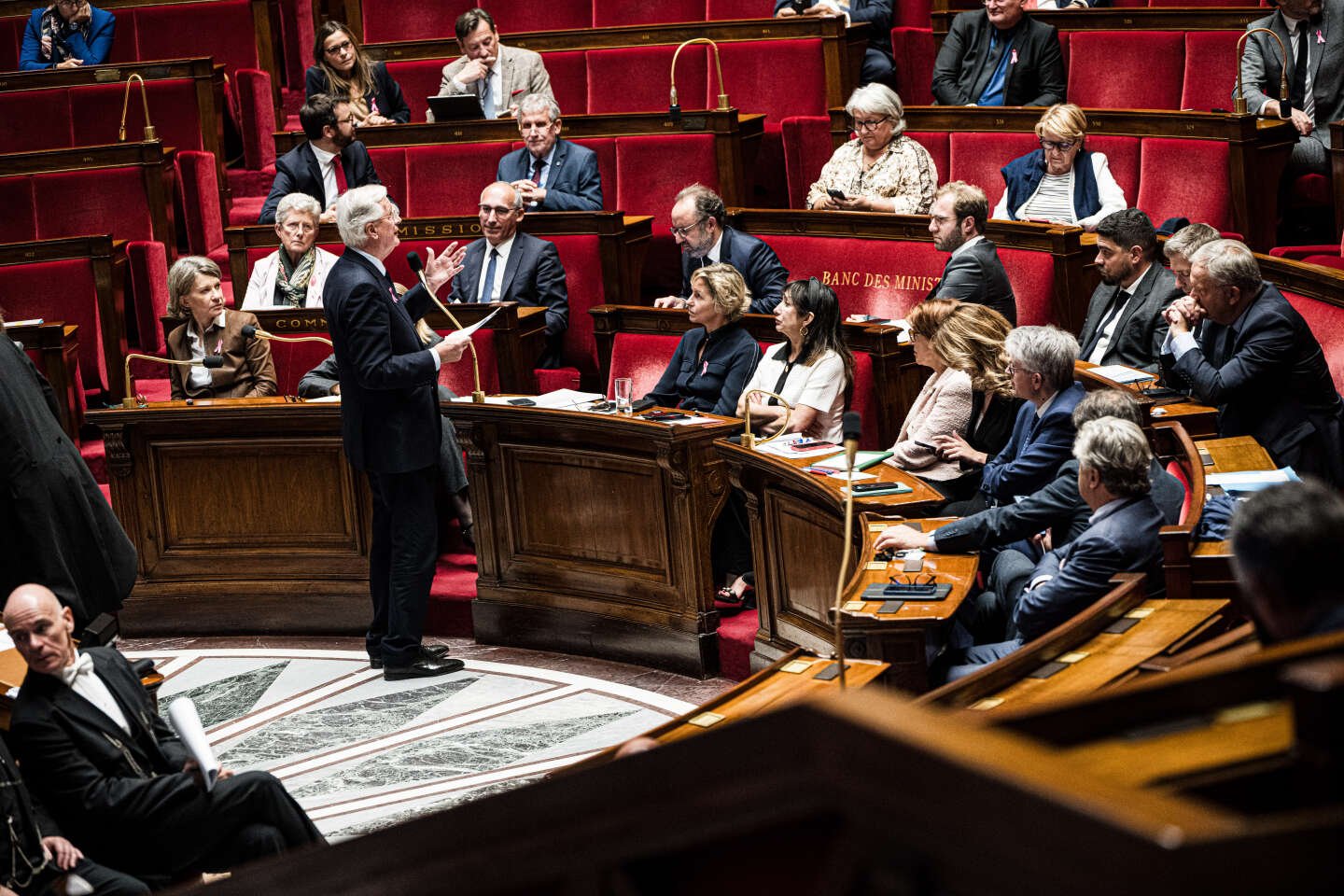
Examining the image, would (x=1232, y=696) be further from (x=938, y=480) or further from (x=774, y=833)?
(x=938, y=480)

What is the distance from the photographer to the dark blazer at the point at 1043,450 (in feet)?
10.2

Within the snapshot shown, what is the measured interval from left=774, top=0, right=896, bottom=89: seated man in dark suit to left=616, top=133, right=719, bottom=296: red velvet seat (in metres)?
0.85

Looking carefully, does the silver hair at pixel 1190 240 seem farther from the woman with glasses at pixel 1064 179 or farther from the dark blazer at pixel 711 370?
the dark blazer at pixel 711 370

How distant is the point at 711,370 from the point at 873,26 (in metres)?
2.46

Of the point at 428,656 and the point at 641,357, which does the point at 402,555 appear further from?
the point at 641,357

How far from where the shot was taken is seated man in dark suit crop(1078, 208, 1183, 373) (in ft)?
12.8

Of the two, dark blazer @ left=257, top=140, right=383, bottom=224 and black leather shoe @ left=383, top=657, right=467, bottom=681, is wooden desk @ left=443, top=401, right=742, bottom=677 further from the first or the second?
dark blazer @ left=257, top=140, right=383, bottom=224

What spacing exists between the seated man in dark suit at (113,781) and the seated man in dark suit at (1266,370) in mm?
2127

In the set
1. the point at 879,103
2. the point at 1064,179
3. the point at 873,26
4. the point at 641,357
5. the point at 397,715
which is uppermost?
the point at 873,26

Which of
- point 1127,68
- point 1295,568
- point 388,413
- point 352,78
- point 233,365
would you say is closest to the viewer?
point 1295,568

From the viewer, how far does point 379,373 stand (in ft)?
12.1

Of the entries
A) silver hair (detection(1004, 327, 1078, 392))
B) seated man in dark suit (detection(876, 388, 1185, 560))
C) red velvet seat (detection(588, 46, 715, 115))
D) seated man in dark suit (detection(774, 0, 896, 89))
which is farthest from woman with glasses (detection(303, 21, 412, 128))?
seated man in dark suit (detection(876, 388, 1185, 560))

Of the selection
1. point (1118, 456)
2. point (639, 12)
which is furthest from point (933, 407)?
point (639, 12)

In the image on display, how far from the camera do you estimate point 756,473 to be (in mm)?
3746
